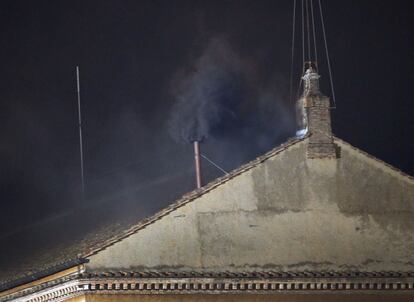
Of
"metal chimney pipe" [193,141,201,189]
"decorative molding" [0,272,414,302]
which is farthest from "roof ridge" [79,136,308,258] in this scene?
"metal chimney pipe" [193,141,201,189]

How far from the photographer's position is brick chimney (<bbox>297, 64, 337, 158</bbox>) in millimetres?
27234

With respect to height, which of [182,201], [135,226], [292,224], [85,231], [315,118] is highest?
[315,118]

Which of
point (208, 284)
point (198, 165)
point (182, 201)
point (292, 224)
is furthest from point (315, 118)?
point (198, 165)

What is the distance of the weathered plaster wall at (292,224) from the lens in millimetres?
25312

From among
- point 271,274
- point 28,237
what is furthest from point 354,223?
point 28,237

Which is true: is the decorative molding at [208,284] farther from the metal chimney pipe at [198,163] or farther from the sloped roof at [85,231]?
the metal chimney pipe at [198,163]

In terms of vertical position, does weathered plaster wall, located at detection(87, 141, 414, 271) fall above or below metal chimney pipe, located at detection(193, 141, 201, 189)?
below

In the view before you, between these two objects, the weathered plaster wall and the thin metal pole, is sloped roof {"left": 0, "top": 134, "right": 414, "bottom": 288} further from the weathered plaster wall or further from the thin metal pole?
the thin metal pole

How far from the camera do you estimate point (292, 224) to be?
26.4 m

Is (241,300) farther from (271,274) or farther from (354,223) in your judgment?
(354,223)

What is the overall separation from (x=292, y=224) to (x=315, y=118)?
10.9 ft

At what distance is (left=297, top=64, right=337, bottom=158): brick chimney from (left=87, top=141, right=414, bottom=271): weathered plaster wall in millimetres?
312

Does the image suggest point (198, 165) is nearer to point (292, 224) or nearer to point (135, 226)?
point (292, 224)

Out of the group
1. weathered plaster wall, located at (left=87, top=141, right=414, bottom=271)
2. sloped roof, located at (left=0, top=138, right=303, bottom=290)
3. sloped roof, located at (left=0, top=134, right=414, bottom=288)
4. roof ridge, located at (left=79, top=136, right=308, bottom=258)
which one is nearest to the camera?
roof ridge, located at (left=79, top=136, right=308, bottom=258)
